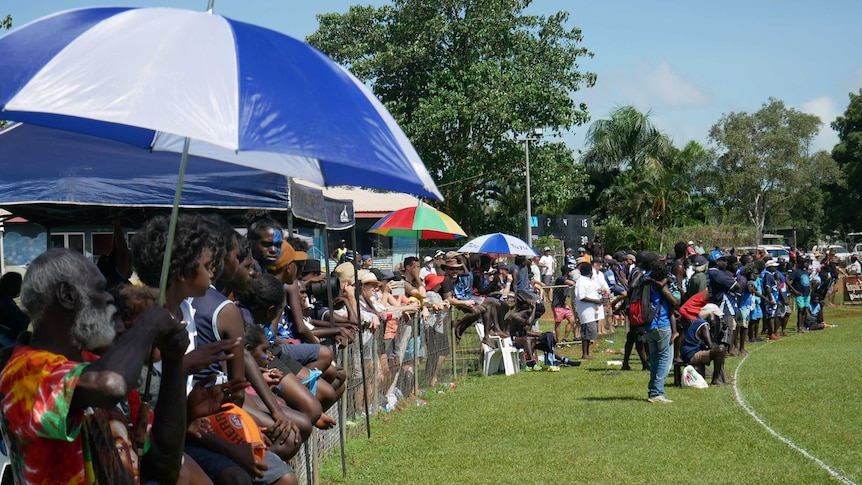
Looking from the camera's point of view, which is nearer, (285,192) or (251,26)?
(251,26)

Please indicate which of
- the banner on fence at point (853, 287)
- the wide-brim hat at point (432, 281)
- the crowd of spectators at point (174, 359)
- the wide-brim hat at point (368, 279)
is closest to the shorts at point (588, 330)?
the wide-brim hat at point (432, 281)

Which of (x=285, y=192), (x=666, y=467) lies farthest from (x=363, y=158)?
(x=666, y=467)

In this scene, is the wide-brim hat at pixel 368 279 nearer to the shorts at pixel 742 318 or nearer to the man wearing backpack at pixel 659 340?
the man wearing backpack at pixel 659 340

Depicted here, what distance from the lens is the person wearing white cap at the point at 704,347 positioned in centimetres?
1455

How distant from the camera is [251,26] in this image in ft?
13.3

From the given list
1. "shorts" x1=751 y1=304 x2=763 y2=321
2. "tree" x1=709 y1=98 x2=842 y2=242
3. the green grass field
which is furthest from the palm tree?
the green grass field

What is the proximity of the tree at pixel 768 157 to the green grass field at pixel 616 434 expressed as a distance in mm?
55576

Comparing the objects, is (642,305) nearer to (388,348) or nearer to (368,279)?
(388,348)

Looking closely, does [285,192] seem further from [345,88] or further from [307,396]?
[345,88]

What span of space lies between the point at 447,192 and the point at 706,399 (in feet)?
86.7

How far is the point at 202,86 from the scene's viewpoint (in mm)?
3492

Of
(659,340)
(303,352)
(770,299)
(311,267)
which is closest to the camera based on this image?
(303,352)

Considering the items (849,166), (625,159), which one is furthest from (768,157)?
(625,159)

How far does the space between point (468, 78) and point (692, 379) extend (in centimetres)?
2373
